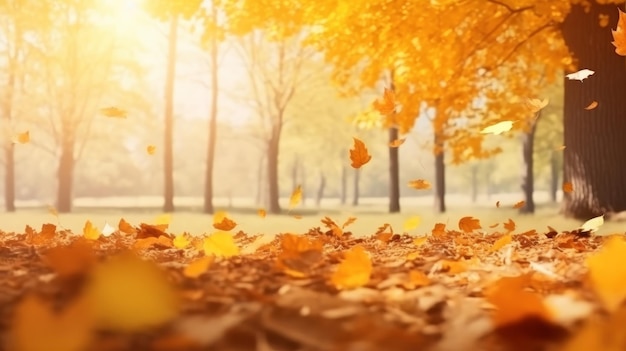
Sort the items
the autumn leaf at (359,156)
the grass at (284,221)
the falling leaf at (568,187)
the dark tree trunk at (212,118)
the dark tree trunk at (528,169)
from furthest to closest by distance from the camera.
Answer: the dark tree trunk at (528,169) → the dark tree trunk at (212,118) → the grass at (284,221) → the falling leaf at (568,187) → the autumn leaf at (359,156)

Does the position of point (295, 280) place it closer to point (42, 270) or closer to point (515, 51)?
point (42, 270)

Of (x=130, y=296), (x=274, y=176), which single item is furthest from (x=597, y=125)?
(x=274, y=176)

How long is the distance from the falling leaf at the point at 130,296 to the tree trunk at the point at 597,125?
277 inches

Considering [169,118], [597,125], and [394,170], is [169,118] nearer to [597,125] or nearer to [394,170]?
[394,170]

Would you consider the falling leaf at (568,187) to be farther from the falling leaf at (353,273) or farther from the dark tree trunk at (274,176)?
the dark tree trunk at (274,176)

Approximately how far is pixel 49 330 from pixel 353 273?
108 cm

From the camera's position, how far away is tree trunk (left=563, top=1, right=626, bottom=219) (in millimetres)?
7629

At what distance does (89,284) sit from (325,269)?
963mm

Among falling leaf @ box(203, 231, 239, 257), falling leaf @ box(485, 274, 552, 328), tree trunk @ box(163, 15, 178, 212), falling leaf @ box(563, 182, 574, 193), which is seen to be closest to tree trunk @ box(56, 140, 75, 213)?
tree trunk @ box(163, 15, 178, 212)

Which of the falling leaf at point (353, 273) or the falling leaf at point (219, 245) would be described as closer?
the falling leaf at point (353, 273)

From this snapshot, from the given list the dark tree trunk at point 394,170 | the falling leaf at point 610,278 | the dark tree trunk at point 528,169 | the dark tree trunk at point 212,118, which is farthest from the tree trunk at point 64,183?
the falling leaf at point 610,278

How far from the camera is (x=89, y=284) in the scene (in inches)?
70.2

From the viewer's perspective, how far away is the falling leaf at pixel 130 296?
4.99 ft

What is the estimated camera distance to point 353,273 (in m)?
2.19
